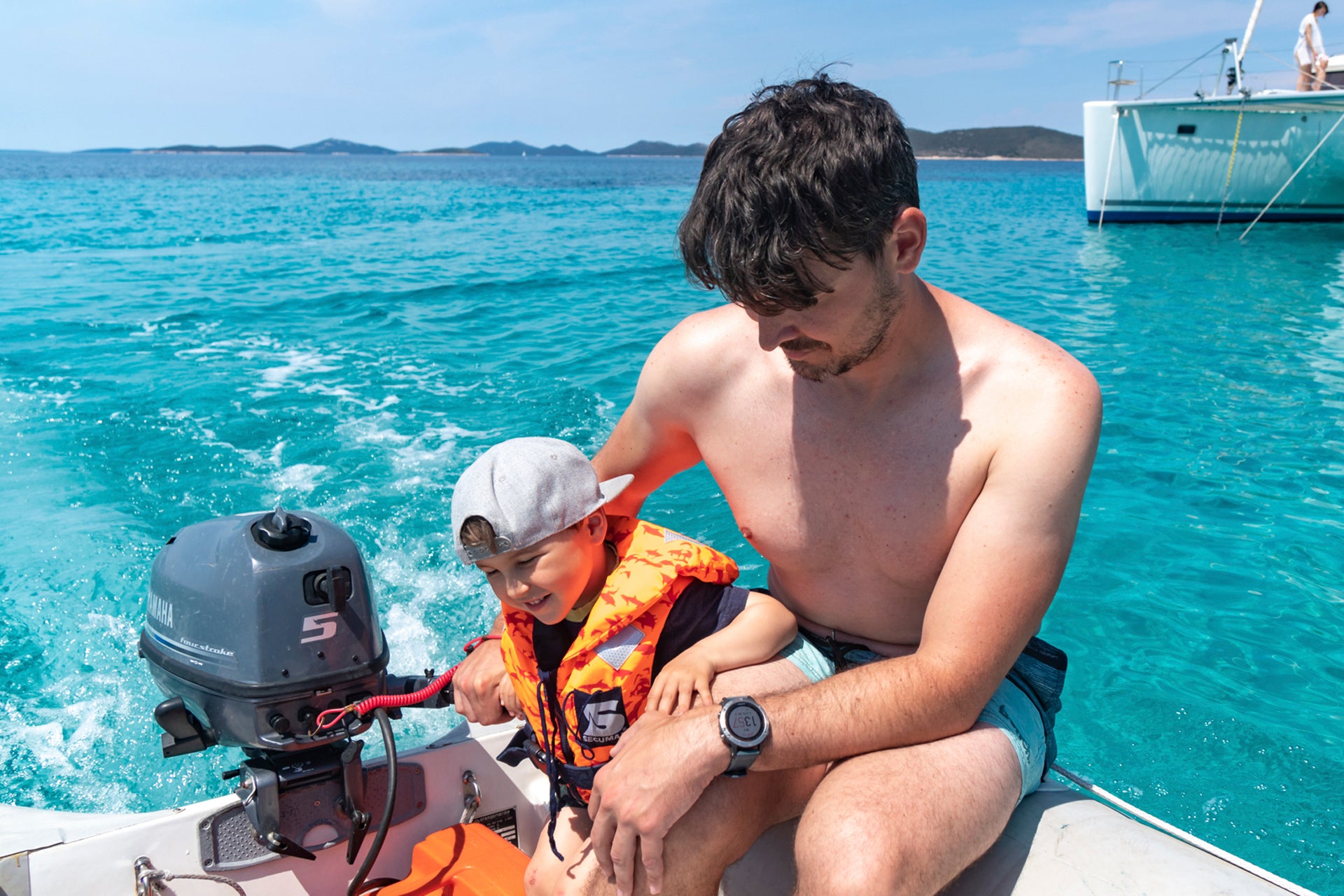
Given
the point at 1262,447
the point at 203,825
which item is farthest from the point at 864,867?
the point at 1262,447

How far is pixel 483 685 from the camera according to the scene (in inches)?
84.3

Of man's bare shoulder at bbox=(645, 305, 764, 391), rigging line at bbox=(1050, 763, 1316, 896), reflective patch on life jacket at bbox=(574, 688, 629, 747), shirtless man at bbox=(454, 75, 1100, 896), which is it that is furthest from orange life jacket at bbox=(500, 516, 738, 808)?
rigging line at bbox=(1050, 763, 1316, 896)

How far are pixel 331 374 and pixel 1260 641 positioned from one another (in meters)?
7.65

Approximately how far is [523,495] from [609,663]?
402mm

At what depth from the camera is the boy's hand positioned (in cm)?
175

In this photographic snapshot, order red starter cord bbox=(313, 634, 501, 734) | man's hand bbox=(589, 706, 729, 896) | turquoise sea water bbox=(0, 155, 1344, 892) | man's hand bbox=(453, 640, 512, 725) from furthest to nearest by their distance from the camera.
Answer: turquoise sea water bbox=(0, 155, 1344, 892), man's hand bbox=(453, 640, 512, 725), red starter cord bbox=(313, 634, 501, 734), man's hand bbox=(589, 706, 729, 896)

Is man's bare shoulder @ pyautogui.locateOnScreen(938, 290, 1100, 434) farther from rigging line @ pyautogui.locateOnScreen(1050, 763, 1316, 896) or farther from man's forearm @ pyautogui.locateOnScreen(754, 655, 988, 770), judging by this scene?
rigging line @ pyautogui.locateOnScreen(1050, 763, 1316, 896)

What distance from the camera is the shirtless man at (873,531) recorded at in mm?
1585

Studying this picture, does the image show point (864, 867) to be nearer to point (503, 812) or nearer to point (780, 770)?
point (780, 770)

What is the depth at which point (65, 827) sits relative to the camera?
6.50 ft

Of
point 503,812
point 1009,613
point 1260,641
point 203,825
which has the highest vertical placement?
point 1009,613

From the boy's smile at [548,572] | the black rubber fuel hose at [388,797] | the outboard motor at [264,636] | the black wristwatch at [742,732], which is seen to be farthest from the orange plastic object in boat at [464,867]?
the black wristwatch at [742,732]

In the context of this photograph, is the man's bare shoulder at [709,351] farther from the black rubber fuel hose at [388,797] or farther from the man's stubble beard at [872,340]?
the black rubber fuel hose at [388,797]

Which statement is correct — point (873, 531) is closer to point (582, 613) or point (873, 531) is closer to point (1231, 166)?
point (582, 613)
